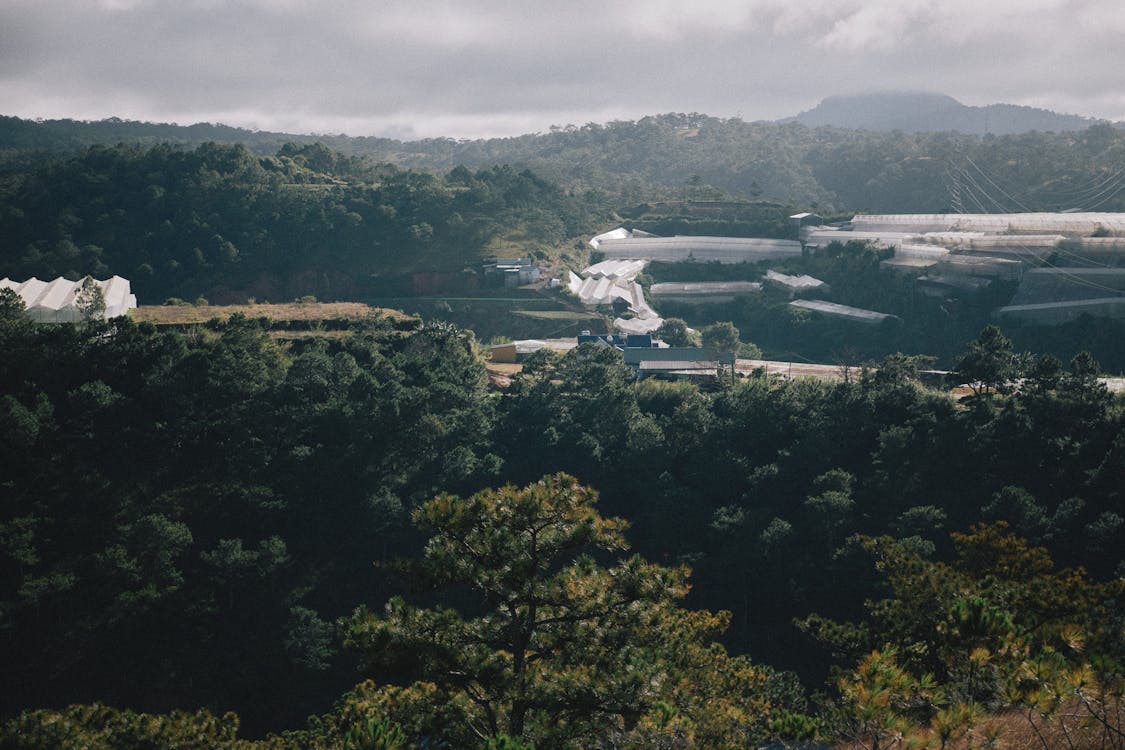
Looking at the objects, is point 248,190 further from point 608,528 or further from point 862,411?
point 608,528

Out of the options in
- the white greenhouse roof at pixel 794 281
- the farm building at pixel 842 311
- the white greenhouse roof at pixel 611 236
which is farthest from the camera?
the white greenhouse roof at pixel 611 236

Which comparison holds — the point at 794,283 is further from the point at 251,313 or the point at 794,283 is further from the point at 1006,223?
the point at 251,313

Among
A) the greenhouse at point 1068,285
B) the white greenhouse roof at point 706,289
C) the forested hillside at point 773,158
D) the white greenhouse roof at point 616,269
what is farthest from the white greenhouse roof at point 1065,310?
the forested hillside at point 773,158

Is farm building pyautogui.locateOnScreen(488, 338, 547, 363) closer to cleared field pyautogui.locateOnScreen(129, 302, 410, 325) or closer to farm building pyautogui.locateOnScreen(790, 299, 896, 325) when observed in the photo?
cleared field pyautogui.locateOnScreen(129, 302, 410, 325)

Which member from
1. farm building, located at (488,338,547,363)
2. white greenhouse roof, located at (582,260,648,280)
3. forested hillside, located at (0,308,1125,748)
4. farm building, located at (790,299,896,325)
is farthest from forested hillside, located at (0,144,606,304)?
forested hillside, located at (0,308,1125,748)

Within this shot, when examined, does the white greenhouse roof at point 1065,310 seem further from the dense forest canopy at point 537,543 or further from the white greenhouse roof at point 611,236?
the white greenhouse roof at point 611,236

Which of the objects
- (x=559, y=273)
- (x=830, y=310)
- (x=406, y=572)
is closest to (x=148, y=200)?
(x=559, y=273)
